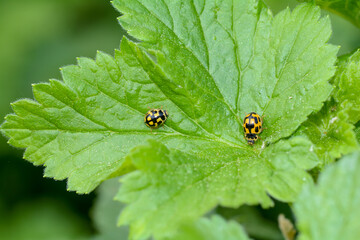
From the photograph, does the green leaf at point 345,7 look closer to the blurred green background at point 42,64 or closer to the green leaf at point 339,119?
the green leaf at point 339,119

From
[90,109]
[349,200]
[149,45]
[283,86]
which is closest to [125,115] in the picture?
[90,109]

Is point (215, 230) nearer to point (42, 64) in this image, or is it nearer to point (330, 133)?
point (330, 133)

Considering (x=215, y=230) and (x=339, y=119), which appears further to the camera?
(x=339, y=119)

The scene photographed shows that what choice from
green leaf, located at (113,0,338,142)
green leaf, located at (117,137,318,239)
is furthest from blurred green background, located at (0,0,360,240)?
green leaf, located at (117,137,318,239)

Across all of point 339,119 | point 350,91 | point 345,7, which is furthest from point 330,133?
point 345,7

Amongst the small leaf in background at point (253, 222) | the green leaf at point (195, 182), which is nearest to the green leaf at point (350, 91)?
the green leaf at point (195, 182)

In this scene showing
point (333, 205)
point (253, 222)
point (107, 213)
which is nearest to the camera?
point (333, 205)

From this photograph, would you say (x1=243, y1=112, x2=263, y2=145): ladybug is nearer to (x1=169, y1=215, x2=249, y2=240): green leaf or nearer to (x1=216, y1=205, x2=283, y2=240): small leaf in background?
(x1=216, y1=205, x2=283, y2=240): small leaf in background

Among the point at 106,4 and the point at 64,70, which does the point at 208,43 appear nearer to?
the point at 64,70
